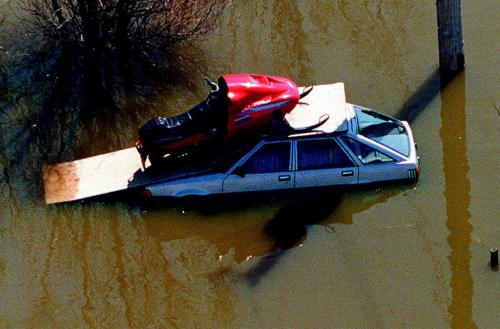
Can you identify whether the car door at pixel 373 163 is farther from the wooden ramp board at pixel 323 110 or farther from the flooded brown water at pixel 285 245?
the wooden ramp board at pixel 323 110

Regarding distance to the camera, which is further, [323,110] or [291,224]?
[323,110]

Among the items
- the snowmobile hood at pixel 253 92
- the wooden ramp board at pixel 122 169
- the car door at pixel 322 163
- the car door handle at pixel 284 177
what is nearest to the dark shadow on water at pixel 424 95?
the wooden ramp board at pixel 122 169

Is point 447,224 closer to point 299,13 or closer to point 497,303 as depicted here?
point 497,303

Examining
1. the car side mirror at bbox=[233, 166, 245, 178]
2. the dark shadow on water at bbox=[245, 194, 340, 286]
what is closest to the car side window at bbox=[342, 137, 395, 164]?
the dark shadow on water at bbox=[245, 194, 340, 286]

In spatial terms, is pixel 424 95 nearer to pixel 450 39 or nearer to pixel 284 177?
pixel 450 39

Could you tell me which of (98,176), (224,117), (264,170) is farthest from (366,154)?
(98,176)

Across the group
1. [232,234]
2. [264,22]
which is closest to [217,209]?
[232,234]

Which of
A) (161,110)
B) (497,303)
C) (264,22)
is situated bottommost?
(497,303)
